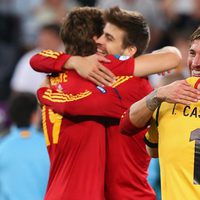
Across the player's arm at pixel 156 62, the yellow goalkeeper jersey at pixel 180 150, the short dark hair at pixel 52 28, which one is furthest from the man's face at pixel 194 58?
the short dark hair at pixel 52 28

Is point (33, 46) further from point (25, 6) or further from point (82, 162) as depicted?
point (82, 162)

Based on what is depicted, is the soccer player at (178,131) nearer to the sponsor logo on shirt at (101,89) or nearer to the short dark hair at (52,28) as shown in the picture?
the sponsor logo on shirt at (101,89)

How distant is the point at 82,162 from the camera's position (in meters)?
4.95

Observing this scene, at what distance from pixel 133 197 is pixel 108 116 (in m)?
0.51

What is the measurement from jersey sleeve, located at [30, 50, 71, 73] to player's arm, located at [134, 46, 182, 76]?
1.46 feet

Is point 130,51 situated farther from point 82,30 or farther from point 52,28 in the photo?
point 52,28

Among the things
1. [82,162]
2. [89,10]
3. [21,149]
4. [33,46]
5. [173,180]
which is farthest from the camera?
[33,46]

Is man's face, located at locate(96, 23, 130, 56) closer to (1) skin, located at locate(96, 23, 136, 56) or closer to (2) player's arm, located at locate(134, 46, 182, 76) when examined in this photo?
(1) skin, located at locate(96, 23, 136, 56)

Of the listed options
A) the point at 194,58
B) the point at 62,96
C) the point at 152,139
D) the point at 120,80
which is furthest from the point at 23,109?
the point at 194,58

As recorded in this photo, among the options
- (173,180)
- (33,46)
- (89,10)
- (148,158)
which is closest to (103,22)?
(89,10)

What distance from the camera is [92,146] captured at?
4953 millimetres

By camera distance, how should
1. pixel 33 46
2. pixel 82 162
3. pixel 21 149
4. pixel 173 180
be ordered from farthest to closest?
1. pixel 33 46
2. pixel 21 149
3. pixel 82 162
4. pixel 173 180

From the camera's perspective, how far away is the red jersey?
194 inches

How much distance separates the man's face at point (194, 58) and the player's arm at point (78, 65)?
24.0 inches
